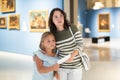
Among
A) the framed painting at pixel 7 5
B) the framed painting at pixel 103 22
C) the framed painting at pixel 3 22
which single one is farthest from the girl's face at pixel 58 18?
the framed painting at pixel 103 22

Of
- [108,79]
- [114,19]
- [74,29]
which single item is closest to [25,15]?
[108,79]

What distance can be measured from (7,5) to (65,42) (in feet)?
35.2

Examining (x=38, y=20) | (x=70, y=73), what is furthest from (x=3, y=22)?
(x=70, y=73)

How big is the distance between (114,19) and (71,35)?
2700 cm

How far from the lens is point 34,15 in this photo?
11477 mm

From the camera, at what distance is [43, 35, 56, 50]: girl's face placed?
112 inches

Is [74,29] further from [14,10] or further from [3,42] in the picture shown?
[3,42]

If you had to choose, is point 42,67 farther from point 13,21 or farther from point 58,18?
point 13,21

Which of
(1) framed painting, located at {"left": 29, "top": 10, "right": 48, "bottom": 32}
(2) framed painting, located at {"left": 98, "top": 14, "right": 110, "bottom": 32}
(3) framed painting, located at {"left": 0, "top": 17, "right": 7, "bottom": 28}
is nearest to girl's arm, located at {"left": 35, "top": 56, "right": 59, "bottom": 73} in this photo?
(1) framed painting, located at {"left": 29, "top": 10, "right": 48, "bottom": 32}

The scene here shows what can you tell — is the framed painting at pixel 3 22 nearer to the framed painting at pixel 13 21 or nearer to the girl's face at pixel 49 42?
the framed painting at pixel 13 21

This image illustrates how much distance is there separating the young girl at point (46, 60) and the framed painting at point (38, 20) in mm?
7997

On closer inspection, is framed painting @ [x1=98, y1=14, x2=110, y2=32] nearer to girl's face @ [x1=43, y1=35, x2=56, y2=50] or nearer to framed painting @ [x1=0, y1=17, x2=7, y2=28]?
framed painting @ [x1=0, y1=17, x2=7, y2=28]

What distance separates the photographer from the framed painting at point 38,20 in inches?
432

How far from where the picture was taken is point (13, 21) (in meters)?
12.9
